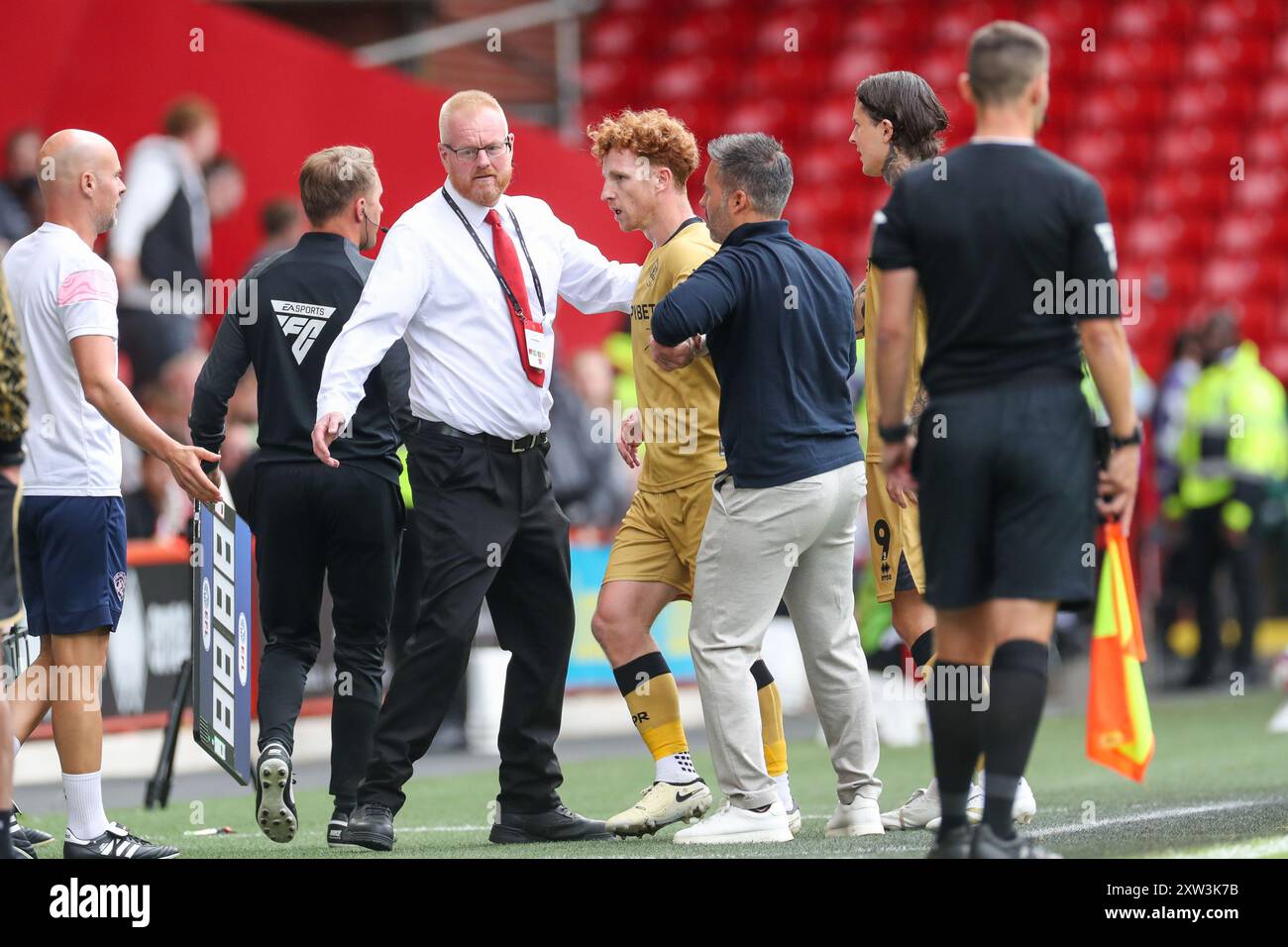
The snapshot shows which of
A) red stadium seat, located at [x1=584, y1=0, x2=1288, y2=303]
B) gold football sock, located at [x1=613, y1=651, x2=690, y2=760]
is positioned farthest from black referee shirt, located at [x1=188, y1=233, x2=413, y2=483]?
red stadium seat, located at [x1=584, y1=0, x2=1288, y2=303]

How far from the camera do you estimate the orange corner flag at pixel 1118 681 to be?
14.4 ft

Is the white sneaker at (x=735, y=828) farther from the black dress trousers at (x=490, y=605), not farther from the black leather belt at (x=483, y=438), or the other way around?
the black leather belt at (x=483, y=438)

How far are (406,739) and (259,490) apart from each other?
903 millimetres

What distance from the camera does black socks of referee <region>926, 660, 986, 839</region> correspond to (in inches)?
170

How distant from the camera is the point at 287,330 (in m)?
5.58

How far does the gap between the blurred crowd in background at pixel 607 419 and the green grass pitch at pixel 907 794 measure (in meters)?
1.63

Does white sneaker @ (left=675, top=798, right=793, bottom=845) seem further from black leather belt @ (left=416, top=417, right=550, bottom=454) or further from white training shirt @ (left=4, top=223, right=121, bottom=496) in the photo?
white training shirt @ (left=4, top=223, right=121, bottom=496)

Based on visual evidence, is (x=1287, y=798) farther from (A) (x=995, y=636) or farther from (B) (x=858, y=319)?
(A) (x=995, y=636)

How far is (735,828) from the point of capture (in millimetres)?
5223

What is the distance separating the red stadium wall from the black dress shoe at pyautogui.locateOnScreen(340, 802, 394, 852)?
6488 mm

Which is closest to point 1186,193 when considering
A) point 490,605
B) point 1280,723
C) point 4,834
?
point 1280,723

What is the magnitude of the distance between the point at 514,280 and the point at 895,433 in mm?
1581

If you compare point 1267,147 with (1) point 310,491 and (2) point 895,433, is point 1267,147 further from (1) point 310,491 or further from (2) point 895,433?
(2) point 895,433

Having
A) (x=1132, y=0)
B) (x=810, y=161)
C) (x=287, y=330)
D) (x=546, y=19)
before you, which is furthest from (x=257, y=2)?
Result: (x=287, y=330)
